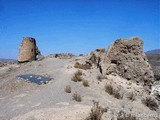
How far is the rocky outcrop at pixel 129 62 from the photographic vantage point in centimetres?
1587

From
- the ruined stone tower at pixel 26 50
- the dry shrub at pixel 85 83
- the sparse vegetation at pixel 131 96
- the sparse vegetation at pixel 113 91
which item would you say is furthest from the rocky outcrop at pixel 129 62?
the ruined stone tower at pixel 26 50

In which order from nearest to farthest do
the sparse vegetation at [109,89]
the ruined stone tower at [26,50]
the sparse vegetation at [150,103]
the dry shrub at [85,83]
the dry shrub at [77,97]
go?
the dry shrub at [77,97] → the sparse vegetation at [150,103] → the sparse vegetation at [109,89] → the dry shrub at [85,83] → the ruined stone tower at [26,50]

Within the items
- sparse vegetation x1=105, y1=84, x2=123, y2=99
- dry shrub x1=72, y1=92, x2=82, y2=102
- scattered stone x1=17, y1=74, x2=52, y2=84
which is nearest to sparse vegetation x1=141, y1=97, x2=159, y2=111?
sparse vegetation x1=105, y1=84, x2=123, y2=99

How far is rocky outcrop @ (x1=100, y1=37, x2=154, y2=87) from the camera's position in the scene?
1587 cm

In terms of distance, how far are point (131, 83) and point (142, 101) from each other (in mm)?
1961

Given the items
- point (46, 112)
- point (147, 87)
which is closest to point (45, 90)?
point (46, 112)

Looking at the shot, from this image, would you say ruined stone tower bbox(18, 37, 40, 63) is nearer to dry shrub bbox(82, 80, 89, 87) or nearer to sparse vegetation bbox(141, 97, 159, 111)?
dry shrub bbox(82, 80, 89, 87)

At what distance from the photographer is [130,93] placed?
14.3 meters

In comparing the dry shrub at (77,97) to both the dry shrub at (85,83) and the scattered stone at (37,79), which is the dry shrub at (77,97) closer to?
the dry shrub at (85,83)

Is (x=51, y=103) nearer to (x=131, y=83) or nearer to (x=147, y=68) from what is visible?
(x=131, y=83)

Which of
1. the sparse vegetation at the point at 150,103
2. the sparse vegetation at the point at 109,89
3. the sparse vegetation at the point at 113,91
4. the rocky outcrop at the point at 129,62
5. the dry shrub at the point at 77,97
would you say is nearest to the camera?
the dry shrub at the point at 77,97

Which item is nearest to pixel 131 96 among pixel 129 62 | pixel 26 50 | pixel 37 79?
pixel 129 62

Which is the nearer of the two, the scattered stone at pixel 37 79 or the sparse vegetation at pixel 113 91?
the sparse vegetation at pixel 113 91

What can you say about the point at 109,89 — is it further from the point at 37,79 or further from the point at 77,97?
the point at 37,79
